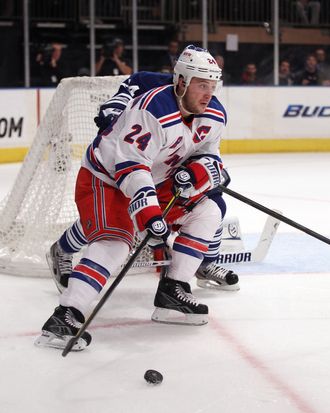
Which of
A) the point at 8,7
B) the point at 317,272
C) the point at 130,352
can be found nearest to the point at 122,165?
the point at 130,352

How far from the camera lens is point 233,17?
1022 cm

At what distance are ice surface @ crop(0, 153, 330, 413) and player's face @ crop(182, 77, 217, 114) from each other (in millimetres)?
697

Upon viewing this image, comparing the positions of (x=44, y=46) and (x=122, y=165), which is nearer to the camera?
(x=122, y=165)

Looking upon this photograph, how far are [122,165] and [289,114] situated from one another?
6.40m

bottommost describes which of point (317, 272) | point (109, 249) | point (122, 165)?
point (317, 272)

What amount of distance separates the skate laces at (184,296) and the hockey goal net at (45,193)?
659mm

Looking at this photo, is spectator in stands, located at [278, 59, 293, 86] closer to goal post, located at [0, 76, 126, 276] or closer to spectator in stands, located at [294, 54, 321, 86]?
spectator in stands, located at [294, 54, 321, 86]

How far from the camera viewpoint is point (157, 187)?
304 cm

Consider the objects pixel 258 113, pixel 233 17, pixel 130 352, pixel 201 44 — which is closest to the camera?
pixel 130 352

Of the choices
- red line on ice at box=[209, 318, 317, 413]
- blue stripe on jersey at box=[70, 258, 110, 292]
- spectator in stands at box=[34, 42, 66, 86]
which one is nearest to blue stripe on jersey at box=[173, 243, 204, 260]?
red line on ice at box=[209, 318, 317, 413]

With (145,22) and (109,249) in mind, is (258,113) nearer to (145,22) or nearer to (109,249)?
(145,22)

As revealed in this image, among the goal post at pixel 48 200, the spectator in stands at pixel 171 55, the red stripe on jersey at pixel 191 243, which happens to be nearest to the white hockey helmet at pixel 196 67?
the red stripe on jersey at pixel 191 243

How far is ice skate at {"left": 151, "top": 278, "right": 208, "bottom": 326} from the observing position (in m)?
2.87

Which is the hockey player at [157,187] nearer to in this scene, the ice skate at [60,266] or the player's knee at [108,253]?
the player's knee at [108,253]
